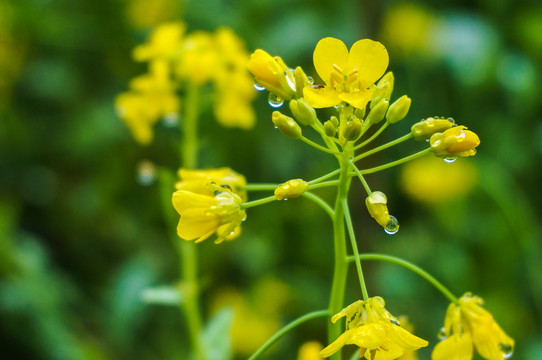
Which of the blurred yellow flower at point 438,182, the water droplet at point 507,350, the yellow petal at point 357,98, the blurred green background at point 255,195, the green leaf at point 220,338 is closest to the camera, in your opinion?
the yellow petal at point 357,98

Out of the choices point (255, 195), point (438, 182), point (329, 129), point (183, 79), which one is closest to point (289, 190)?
point (329, 129)

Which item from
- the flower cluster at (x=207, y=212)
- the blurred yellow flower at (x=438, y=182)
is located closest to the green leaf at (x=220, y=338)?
the flower cluster at (x=207, y=212)

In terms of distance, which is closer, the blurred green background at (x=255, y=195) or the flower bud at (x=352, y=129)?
the flower bud at (x=352, y=129)

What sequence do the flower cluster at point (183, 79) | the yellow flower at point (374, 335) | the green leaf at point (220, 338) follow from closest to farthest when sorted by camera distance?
1. the yellow flower at point (374, 335)
2. the green leaf at point (220, 338)
3. the flower cluster at point (183, 79)

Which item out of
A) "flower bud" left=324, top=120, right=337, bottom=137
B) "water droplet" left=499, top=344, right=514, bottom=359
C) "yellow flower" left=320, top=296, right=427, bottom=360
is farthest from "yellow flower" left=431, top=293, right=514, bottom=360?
"flower bud" left=324, top=120, right=337, bottom=137

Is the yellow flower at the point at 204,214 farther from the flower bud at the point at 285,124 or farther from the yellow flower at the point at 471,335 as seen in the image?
the yellow flower at the point at 471,335

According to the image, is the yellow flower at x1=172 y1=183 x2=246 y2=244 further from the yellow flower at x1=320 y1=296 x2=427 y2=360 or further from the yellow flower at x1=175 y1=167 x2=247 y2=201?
the yellow flower at x1=320 y1=296 x2=427 y2=360

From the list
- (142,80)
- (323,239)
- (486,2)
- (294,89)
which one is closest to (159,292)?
(142,80)

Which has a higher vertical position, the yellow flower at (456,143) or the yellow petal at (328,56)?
the yellow petal at (328,56)
